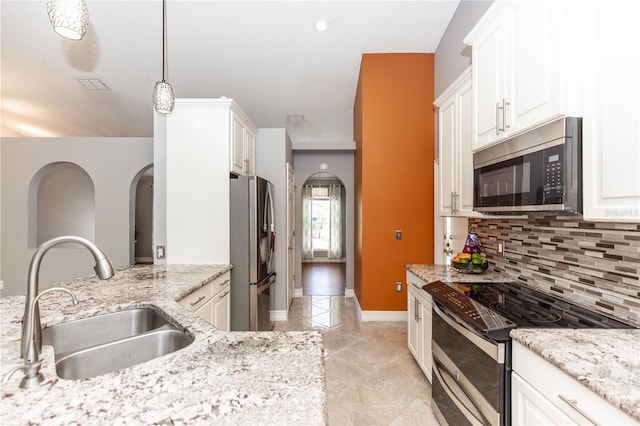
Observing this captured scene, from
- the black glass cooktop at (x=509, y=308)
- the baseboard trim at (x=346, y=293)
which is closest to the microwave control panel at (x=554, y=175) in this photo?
the black glass cooktop at (x=509, y=308)

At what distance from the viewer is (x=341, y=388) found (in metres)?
2.32

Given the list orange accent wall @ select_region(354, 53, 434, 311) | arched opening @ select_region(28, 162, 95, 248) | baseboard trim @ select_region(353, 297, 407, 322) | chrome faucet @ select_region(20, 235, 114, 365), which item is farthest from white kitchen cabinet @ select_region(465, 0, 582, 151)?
arched opening @ select_region(28, 162, 95, 248)

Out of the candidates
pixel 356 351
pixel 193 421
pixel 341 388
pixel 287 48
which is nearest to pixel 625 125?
pixel 193 421

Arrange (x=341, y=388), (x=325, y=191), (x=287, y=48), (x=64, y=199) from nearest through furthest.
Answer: (x=341, y=388)
(x=287, y=48)
(x=64, y=199)
(x=325, y=191)

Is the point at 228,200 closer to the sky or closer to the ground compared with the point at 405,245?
closer to the sky

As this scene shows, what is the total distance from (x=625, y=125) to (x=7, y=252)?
6.74 meters

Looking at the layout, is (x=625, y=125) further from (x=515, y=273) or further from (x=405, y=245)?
(x=405, y=245)

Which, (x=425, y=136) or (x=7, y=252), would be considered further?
(x=7, y=252)

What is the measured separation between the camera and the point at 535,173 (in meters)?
1.42

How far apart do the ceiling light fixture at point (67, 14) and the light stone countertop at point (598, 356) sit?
248 cm

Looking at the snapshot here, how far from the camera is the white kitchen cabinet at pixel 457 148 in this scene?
215 cm

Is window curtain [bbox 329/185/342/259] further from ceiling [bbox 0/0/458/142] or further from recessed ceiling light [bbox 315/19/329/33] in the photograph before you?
recessed ceiling light [bbox 315/19/329/33]

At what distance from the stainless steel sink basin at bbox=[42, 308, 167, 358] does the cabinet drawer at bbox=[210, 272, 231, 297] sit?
86 centimetres

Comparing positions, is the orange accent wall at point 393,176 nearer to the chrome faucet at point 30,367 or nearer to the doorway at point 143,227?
the chrome faucet at point 30,367
